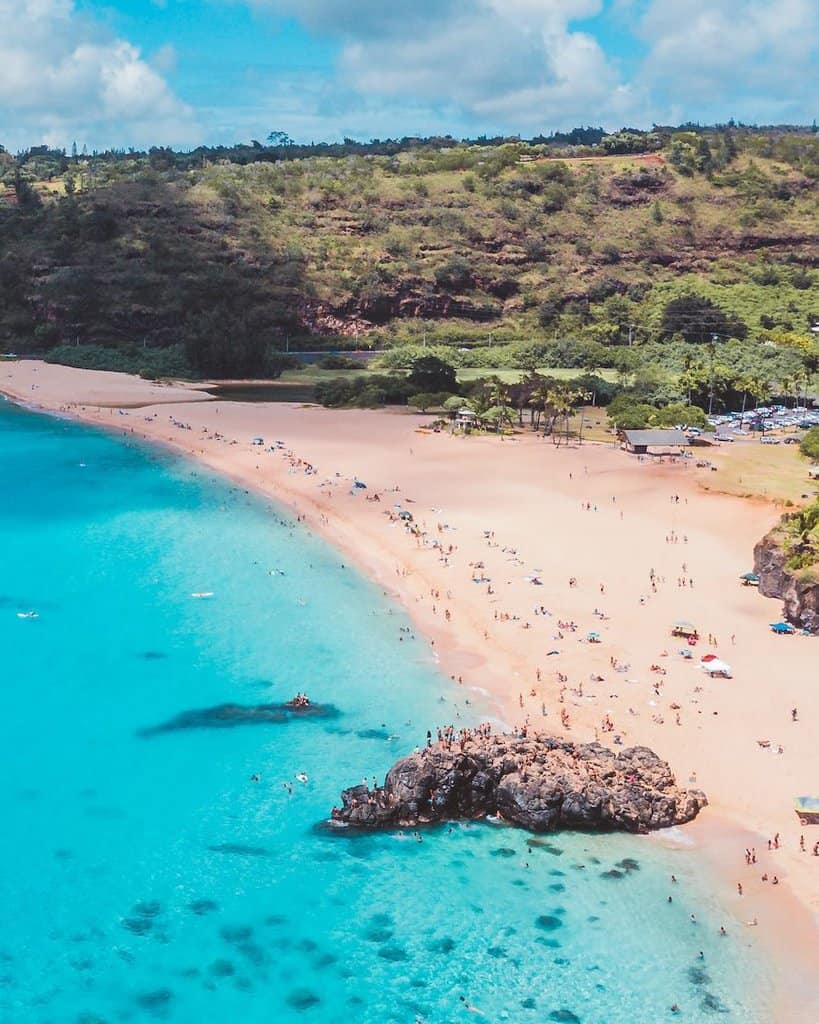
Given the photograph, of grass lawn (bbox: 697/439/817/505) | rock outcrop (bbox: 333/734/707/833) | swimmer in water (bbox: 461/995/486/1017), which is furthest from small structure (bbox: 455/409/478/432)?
swimmer in water (bbox: 461/995/486/1017)

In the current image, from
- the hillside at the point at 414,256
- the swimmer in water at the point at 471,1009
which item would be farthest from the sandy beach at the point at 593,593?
the hillside at the point at 414,256

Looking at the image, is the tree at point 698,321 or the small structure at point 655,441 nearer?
the small structure at point 655,441

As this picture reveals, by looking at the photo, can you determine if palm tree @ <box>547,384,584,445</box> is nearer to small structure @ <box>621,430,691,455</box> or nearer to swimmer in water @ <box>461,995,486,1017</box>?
small structure @ <box>621,430,691,455</box>

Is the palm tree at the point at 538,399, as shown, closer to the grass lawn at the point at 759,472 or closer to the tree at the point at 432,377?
the tree at the point at 432,377

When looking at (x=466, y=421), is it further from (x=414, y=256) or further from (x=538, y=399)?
(x=414, y=256)

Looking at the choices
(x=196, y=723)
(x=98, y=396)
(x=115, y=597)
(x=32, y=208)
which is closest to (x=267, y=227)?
(x=32, y=208)

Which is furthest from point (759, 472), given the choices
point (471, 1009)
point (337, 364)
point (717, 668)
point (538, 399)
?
point (337, 364)
